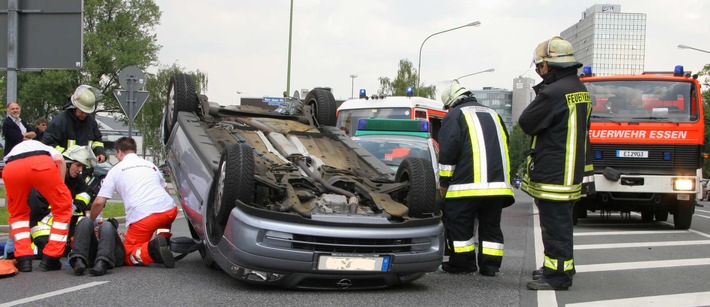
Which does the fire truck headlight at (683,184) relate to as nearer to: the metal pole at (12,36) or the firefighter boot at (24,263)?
the firefighter boot at (24,263)

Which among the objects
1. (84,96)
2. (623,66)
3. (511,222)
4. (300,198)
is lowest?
(511,222)

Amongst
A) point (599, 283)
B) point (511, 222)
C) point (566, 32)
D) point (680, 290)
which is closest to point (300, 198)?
point (599, 283)

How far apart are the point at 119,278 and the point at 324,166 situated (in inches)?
80.0

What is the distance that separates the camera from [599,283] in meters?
6.46

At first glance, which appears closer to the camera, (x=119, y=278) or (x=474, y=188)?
(x=119, y=278)

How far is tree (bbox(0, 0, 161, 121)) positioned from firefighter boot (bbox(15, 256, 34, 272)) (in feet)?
138

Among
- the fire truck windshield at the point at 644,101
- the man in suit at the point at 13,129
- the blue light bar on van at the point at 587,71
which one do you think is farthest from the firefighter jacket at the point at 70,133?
the blue light bar on van at the point at 587,71

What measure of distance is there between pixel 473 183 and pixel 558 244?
0.98 metres

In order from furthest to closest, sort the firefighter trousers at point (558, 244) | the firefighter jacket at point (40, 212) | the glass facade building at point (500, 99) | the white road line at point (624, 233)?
the glass facade building at point (500, 99) → the white road line at point (624, 233) → the firefighter jacket at point (40, 212) → the firefighter trousers at point (558, 244)

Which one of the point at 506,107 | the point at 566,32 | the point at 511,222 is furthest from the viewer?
the point at 506,107

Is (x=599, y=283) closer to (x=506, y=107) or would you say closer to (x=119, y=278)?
(x=119, y=278)

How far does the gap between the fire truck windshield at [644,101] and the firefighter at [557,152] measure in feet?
20.5

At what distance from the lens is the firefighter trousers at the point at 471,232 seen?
22.0 ft

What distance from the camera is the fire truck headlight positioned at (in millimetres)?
11555
